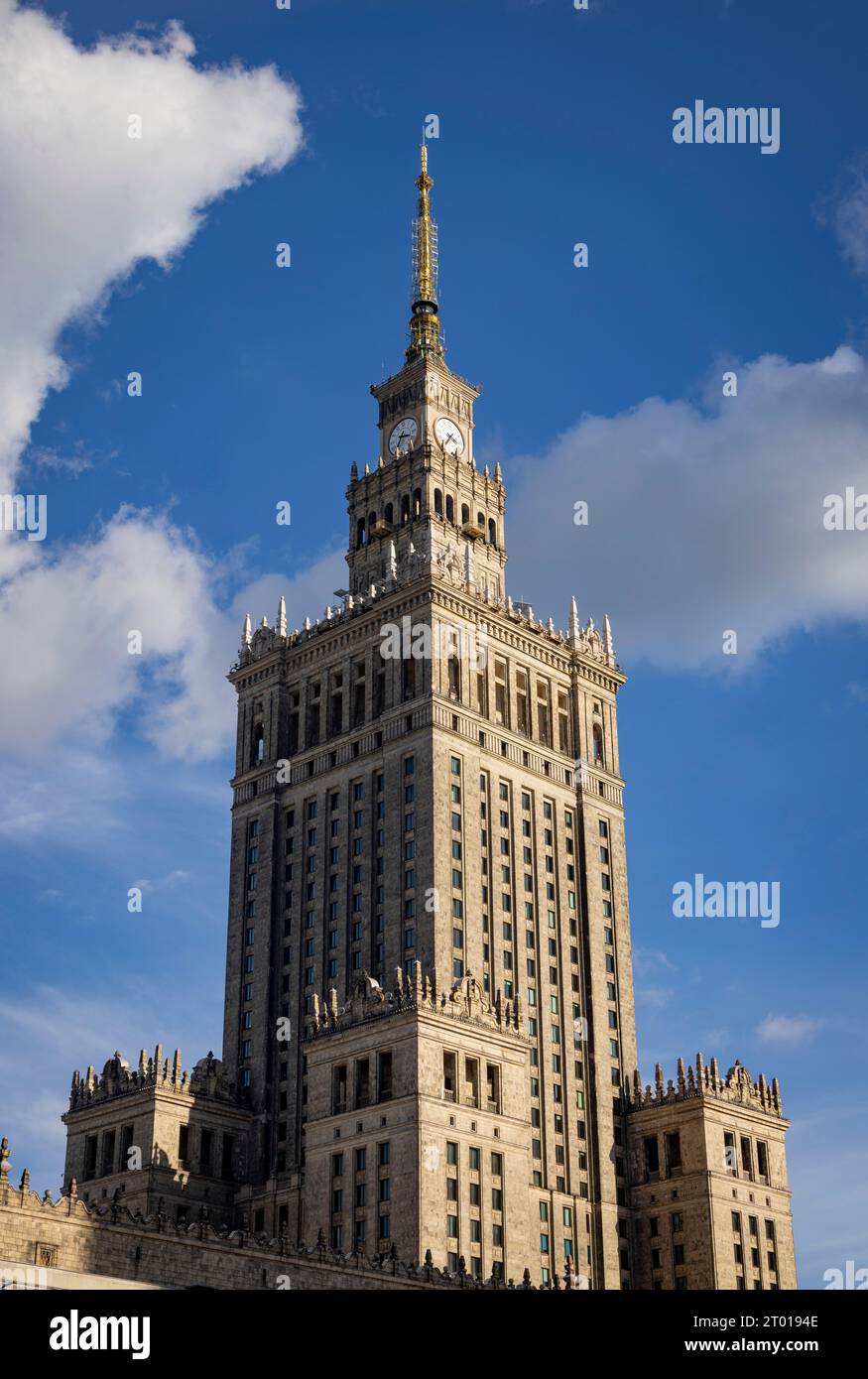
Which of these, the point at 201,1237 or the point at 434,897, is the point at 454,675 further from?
the point at 201,1237

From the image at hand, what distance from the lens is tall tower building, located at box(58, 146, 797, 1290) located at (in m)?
111

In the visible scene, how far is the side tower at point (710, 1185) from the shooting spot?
4862 inches

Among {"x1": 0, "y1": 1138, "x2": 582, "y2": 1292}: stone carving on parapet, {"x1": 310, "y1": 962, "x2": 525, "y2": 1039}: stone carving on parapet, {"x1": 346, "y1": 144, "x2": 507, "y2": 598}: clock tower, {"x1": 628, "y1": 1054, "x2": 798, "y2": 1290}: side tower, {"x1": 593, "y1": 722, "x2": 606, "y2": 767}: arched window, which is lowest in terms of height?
{"x1": 0, "y1": 1138, "x2": 582, "y2": 1292}: stone carving on parapet

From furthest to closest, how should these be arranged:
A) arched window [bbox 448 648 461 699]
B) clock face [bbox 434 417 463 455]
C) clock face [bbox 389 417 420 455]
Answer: clock face [bbox 389 417 420 455], clock face [bbox 434 417 463 455], arched window [bbox 448 648 461 699]

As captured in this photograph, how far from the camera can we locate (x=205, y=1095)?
127 meters

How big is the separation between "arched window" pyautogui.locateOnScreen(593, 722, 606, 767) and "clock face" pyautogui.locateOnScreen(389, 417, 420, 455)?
31.7m

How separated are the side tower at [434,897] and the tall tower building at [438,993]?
0.74ft

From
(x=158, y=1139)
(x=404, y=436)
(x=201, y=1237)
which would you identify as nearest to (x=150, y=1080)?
(x=158, y=1139)

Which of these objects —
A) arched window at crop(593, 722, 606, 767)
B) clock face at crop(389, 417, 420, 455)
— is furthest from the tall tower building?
clock face at crop(389, 417, 420, 455)

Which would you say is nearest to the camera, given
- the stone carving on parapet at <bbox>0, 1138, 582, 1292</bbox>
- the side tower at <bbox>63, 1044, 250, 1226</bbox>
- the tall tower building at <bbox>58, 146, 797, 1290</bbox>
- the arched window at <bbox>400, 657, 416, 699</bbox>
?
the stone carving on parapet at <bbox>0, 1138, 582, 1292</bbox>

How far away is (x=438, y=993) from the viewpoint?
117688mm

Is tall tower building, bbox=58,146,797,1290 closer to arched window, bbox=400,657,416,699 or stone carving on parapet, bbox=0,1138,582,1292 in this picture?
arched window, bbox=400,657,416,699

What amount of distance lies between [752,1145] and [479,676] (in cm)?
4282

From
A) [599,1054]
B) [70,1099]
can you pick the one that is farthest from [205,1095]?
[599,1054]
